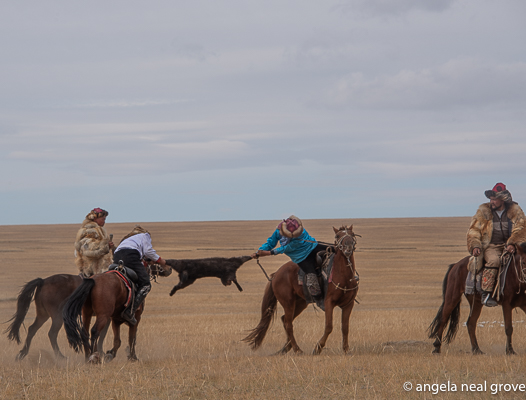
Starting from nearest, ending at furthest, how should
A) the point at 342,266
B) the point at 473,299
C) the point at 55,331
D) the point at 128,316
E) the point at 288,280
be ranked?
the point at 128,316
the point at 342,266
the point at 55,331
the point at 473,299
the point at 288,280

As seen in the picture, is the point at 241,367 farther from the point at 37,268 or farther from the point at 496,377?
the point at 37,268

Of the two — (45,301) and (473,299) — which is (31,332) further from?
(473,299)

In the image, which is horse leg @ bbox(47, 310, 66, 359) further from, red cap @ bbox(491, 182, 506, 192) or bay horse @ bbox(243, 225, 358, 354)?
red cap @ bbox(491, 182, 506, 192)

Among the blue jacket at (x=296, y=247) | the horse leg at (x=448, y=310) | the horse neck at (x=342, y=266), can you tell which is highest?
the blue jacket at (x=296, y=247)

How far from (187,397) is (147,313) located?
39.7 ft

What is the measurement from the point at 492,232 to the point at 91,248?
7.10 metres

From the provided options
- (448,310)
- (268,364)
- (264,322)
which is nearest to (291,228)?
(264,322)

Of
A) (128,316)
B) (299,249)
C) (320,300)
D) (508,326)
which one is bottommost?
(508,326)

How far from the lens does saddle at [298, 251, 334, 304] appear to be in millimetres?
10359

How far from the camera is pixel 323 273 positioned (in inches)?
412

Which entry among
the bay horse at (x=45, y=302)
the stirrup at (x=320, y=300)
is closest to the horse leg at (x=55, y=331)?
the bay horse at (x=45, y=302)

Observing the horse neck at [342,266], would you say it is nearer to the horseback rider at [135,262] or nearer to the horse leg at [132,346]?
the horseback rider at [135,262]

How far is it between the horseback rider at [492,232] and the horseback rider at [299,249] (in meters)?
2.68

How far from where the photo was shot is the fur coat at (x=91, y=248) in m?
11.1
